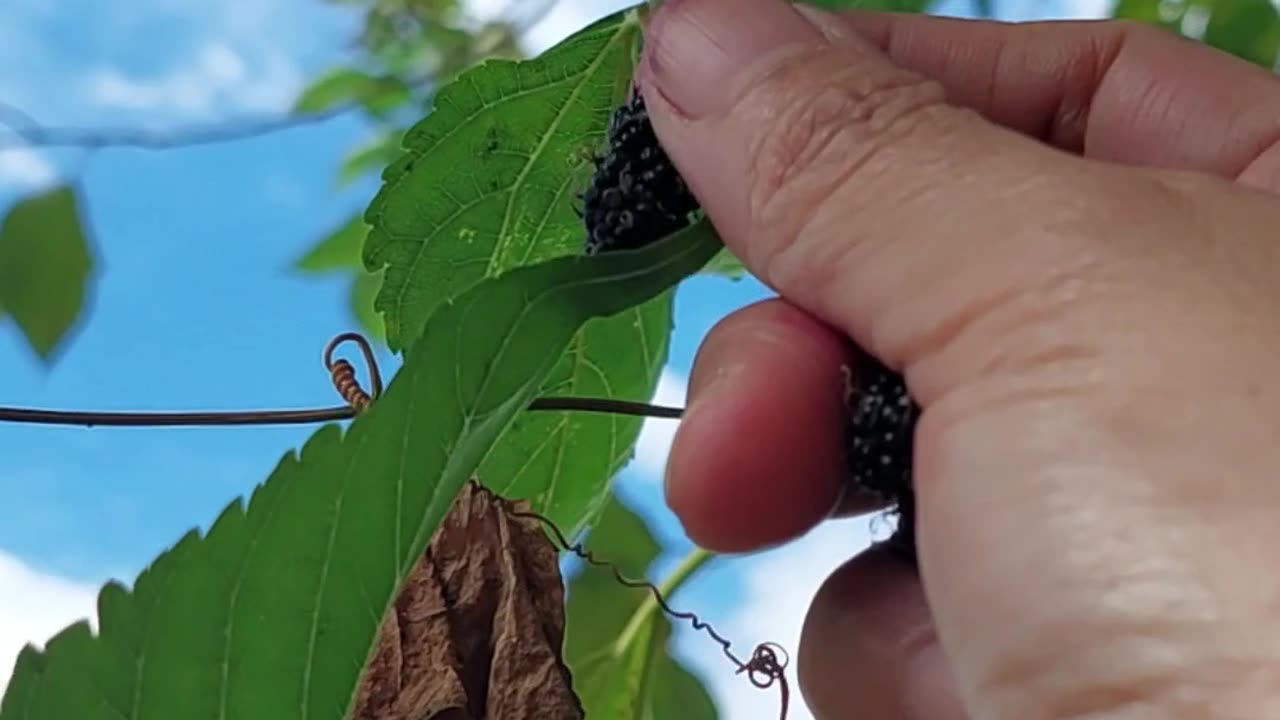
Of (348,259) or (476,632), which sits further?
(348,259)

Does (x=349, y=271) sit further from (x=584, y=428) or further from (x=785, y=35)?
(x=785, y=35)

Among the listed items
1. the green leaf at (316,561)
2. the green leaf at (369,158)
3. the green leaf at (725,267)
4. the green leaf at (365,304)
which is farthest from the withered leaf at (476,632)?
the green leaf at (369,158)

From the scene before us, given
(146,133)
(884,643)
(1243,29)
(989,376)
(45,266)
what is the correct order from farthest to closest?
(146,133)
(45,266)
(1243,29)
(884,643)
(989,376)

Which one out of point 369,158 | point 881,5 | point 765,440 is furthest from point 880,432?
point 369,158

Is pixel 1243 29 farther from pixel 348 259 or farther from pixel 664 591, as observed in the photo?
pixel 348 259

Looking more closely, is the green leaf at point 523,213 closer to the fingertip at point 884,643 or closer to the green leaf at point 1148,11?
the fingertip at point 884,643

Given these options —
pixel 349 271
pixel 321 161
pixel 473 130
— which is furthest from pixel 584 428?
pixel 321 161

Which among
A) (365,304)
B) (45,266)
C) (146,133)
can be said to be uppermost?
(146,133)
